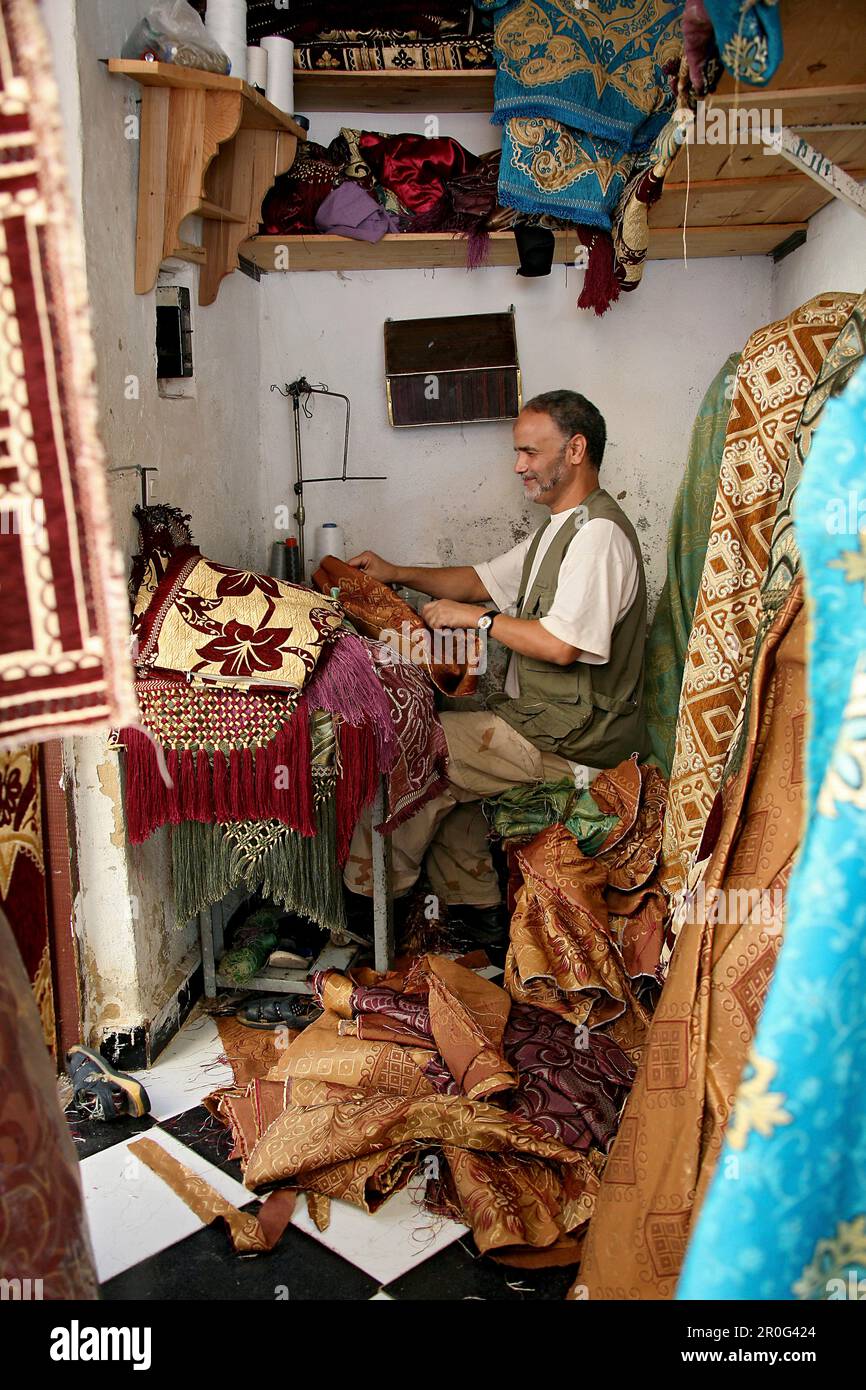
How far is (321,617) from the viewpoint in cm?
259

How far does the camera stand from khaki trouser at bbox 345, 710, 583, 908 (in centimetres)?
321

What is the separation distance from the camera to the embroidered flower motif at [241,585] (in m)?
2.54

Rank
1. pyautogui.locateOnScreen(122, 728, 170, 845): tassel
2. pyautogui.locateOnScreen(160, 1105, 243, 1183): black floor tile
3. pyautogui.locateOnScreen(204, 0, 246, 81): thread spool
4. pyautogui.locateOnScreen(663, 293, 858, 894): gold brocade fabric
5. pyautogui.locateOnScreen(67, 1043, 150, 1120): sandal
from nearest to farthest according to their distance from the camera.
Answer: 1. pyautogui.locateOnScreen(663, 293, 858, 894): gold brocade fabric
2. pyautogui.locateOnScreen(160, 1105, 243, 1183): black floor tile
3. pyautogui.locateOnScreen(67, 1043, 150, 1120): sandal
4. pyautogui.locateOnScreen(122, 728, 170, 845): tassel
5. pyautogui.locateOnScreen(204, 0, 246, 81): thread spool

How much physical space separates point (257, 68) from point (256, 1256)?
3156 millimetres

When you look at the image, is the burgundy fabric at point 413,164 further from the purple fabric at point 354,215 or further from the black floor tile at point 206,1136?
the black floor tile at point 206,1136

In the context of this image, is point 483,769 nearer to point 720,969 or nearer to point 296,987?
point 296,987

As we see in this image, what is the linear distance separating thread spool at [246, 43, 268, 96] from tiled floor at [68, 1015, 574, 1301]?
2.93 m

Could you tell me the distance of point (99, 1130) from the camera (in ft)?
7.59

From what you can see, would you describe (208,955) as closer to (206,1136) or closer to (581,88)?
(206,1136)

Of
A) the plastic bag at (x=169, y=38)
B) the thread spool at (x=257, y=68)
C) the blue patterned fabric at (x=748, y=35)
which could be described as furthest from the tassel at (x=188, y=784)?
the thread spool at (x=257, y=68)

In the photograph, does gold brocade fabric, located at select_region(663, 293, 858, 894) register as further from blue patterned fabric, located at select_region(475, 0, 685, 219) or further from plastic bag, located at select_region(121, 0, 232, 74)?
plastic bag, located at select_region(121, 0, 232, 74)

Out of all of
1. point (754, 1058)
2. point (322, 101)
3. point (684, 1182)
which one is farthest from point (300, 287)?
point (754, 1058)

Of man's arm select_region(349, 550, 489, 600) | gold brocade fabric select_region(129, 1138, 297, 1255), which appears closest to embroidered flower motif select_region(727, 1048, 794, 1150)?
gold brocade fabric select_region(129, 1138, 297, 1255)

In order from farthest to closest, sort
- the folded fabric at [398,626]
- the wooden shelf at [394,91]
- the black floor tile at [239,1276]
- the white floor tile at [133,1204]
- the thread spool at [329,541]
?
the thread spool at [329,541]
the wooden shelf at [394,91]
the folded fabric at [398,626]
the white floor tile at [133,1204]
the black floor tile at [239,1276]
